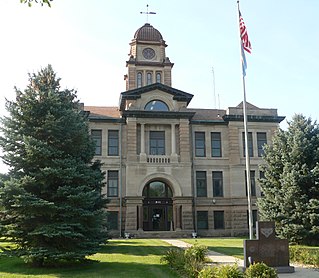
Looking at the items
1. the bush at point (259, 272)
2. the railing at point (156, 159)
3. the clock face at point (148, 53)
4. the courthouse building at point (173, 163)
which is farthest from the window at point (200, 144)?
the bush at point (259, 272)

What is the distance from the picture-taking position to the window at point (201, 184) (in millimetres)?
39688

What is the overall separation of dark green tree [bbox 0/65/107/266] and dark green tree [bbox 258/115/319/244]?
11624 millimetres

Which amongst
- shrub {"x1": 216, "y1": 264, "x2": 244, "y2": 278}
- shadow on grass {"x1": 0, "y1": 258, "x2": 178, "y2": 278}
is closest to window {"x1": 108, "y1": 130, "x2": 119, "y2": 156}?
shadow on grass {"x1": 0, "y1": 258, "x2": 178, "y2": 278}

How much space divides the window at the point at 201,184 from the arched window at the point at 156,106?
7382mm

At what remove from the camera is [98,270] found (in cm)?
1512

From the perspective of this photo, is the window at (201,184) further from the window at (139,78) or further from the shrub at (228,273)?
the shrub at (228,273)

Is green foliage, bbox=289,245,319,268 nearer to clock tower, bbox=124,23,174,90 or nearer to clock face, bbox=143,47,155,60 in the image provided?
clock tower, bbox=124,23,174,90

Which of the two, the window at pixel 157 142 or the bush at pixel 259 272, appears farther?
the window at pixel 157 142

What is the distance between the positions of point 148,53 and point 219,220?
70.5 feet

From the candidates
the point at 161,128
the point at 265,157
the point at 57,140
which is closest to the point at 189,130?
the point at 161,128

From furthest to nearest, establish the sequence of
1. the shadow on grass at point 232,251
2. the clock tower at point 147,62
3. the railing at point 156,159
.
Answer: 1. the clock tower at point 147,62
2. the railing at point 156,159
3. the shadow on grass at point 232,251

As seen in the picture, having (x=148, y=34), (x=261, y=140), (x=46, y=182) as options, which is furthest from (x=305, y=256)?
(x=148, y=34)

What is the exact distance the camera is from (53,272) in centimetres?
1471

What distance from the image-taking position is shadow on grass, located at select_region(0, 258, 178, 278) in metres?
14.1
